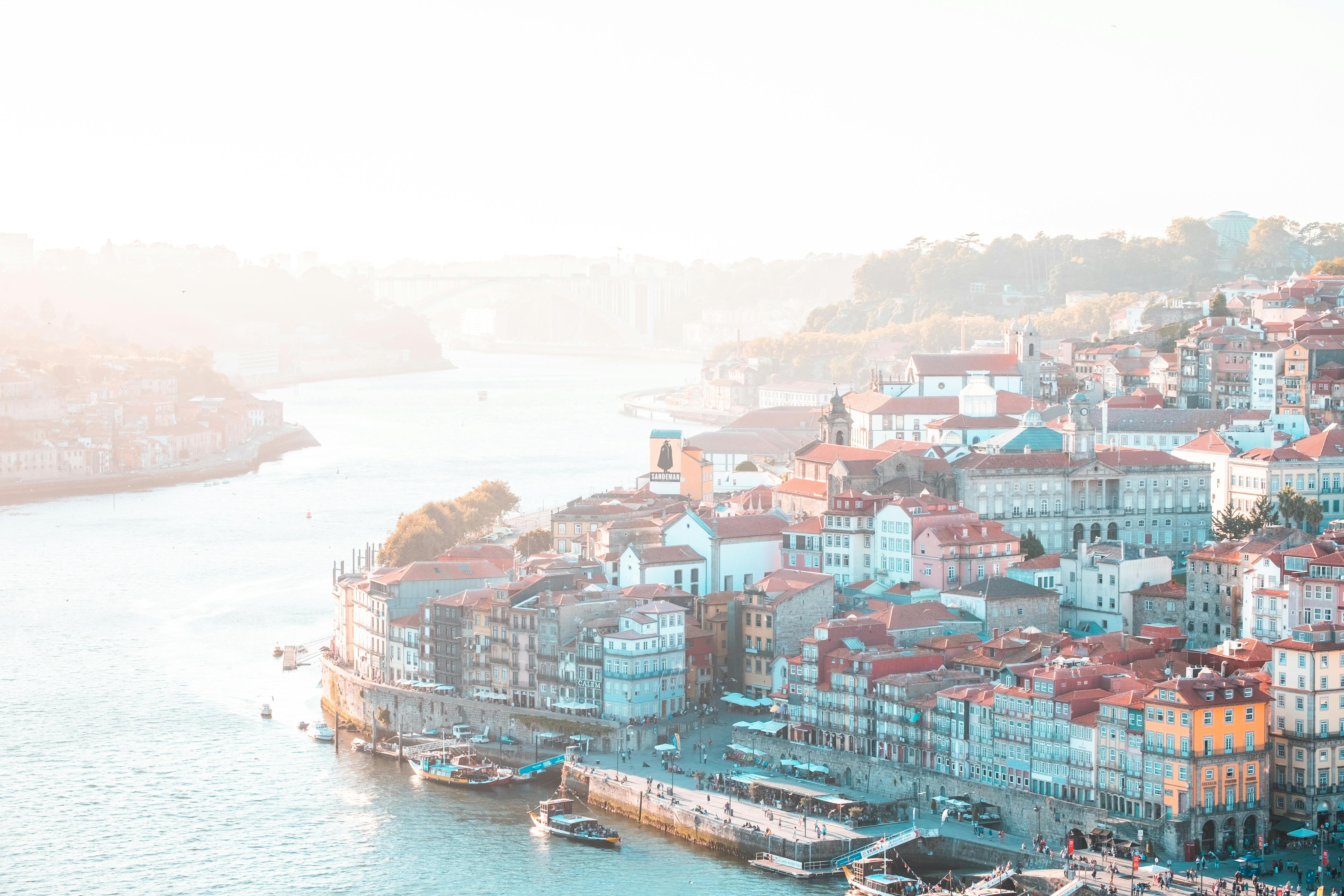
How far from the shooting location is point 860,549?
3391 cm

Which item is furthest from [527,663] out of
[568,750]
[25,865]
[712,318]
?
[712,318]

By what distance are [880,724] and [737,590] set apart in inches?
293

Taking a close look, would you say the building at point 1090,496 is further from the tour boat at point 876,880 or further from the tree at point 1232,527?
the tour boat at point 876,880

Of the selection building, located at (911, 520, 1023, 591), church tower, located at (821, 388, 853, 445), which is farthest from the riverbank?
building, located at (911, 520, 1023, 591)

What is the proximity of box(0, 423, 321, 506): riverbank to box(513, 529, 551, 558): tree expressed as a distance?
88.3 feet

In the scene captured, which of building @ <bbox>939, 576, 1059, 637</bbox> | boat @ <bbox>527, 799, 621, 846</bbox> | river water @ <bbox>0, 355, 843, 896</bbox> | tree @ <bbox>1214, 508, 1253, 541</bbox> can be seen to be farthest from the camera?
tree @ <bbox>1214, 508, 1253, 541</bbox>

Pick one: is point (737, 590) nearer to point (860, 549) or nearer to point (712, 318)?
point (860, 549)

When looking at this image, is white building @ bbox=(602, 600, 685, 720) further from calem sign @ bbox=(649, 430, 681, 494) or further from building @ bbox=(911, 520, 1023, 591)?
calem sign @ bbox=(649, 430, 681, 494)

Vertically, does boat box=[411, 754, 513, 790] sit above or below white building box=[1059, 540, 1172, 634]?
below

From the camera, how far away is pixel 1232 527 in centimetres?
3456

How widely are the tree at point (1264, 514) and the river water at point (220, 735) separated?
1345 centimetres

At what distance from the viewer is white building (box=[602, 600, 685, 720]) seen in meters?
28.7

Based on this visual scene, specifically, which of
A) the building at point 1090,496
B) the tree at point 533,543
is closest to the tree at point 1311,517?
the building at point 1090,496

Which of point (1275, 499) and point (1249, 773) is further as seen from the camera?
point (1275, 499)
